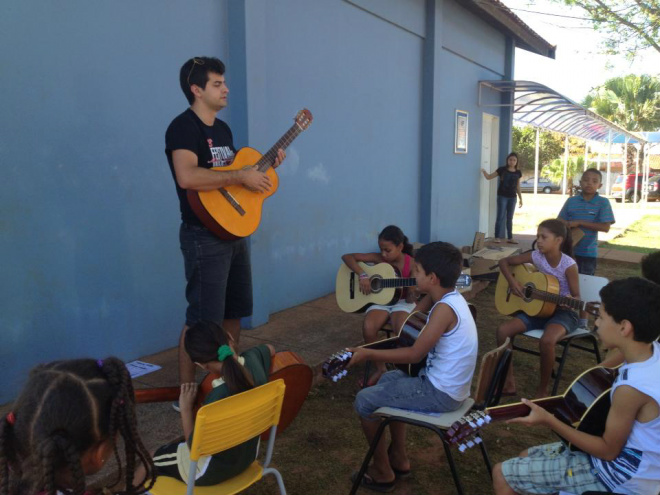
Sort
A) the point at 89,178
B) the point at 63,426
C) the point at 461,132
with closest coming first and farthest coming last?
the point at 63,426 < the point at 89,178 < the point at 461,132

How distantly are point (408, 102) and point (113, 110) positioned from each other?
15.6ft

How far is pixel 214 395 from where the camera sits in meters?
2.08

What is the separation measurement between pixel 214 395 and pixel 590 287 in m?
3.08

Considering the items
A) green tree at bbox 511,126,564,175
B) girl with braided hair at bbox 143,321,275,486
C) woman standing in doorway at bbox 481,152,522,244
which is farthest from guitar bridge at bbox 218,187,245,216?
green tree at bbox 511,126,564,175

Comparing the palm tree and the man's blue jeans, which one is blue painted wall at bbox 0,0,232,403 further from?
the palm tree

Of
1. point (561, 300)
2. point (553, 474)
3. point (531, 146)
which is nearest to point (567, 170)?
point (531, 146)

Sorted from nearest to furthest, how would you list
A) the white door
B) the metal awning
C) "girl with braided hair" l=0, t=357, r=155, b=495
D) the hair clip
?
"girl with braided hair" l=0, t=357, r=155, b=495, the hair clip, the metal awning, the white door

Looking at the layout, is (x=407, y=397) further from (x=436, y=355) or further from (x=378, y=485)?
(x=378, y=485)

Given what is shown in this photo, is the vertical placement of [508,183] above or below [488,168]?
below

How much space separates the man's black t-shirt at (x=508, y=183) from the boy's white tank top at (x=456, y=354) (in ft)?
27.1

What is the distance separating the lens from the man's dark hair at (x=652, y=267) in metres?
2.98

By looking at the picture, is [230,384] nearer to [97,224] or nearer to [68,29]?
[97,224]

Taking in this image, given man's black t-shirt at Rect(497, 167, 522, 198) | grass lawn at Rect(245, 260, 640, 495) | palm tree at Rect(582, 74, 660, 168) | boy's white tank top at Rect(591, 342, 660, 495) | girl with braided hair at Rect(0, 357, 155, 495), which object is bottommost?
grass lawn at Rect(245, 260, 640, 495)

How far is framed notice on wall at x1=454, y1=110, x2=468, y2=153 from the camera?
8.90 meters
